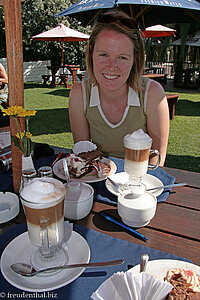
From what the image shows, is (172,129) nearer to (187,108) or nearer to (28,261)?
(187,108)

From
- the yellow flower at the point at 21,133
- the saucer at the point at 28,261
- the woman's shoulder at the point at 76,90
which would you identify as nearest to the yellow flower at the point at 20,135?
the yellow flower at the point at 21,133

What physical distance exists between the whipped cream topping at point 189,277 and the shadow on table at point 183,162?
3611 millimetres

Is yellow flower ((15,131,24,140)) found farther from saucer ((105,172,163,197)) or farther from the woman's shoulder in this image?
the woman's shoulder

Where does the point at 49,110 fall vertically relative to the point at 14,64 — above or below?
below

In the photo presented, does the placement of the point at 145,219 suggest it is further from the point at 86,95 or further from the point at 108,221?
the point at 86,95

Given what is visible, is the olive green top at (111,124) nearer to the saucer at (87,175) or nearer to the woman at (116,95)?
the woman at (116,95)

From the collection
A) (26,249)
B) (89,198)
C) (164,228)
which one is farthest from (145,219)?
(26,249)

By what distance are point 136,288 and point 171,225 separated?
0.55 m

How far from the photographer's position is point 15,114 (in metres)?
1.16

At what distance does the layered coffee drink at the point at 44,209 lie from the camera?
86 centimetres

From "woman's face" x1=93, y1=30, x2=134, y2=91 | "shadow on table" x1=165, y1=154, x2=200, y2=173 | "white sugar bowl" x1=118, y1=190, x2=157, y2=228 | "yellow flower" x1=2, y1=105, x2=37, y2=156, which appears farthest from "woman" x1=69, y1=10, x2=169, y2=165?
"shadow on table" x1=165, y1=154, x2=200, y2=173

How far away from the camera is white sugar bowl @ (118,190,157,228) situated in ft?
3.65

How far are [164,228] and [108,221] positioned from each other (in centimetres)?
27

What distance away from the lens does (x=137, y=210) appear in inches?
43.6
